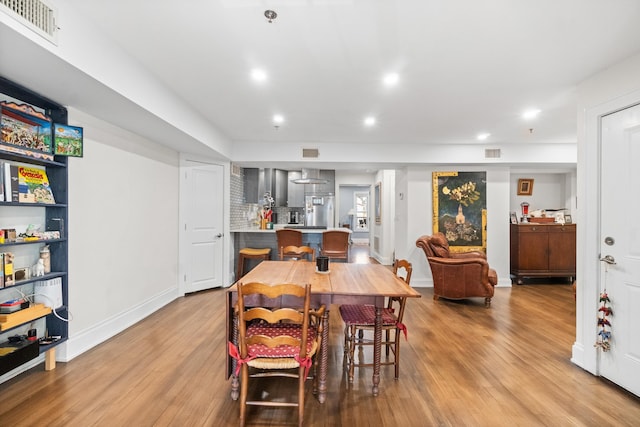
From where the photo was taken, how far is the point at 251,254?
5.22 metres

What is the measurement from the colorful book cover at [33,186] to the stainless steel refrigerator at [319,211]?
17.9 feet

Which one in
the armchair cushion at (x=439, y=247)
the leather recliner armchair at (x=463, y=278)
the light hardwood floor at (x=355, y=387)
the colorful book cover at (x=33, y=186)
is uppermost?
the colorful book cover at (x=33, y=186)

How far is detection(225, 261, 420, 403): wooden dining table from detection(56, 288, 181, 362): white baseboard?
1537mm

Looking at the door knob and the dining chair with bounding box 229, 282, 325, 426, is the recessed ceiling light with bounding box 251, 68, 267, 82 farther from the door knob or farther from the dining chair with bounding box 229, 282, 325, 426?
the door knob

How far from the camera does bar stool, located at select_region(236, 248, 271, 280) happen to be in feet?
17.1

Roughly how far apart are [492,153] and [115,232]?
5568 mm

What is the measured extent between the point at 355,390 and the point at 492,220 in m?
4.46

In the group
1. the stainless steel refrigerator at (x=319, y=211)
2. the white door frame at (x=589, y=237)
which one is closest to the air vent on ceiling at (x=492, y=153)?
the white door frame at (x=589, y=237)

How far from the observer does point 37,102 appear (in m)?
2.38

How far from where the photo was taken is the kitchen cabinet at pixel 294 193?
729cm

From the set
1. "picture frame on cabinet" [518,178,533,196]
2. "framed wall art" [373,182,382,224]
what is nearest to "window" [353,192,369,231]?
"framed wall art" [373,182,382,224]

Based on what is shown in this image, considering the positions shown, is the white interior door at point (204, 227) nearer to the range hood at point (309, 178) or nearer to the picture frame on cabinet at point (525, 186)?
the range hood at point (309, 178)

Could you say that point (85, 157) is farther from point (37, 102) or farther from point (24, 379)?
point (24, 379)

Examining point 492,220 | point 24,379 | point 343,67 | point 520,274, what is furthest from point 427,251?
point 24,379
